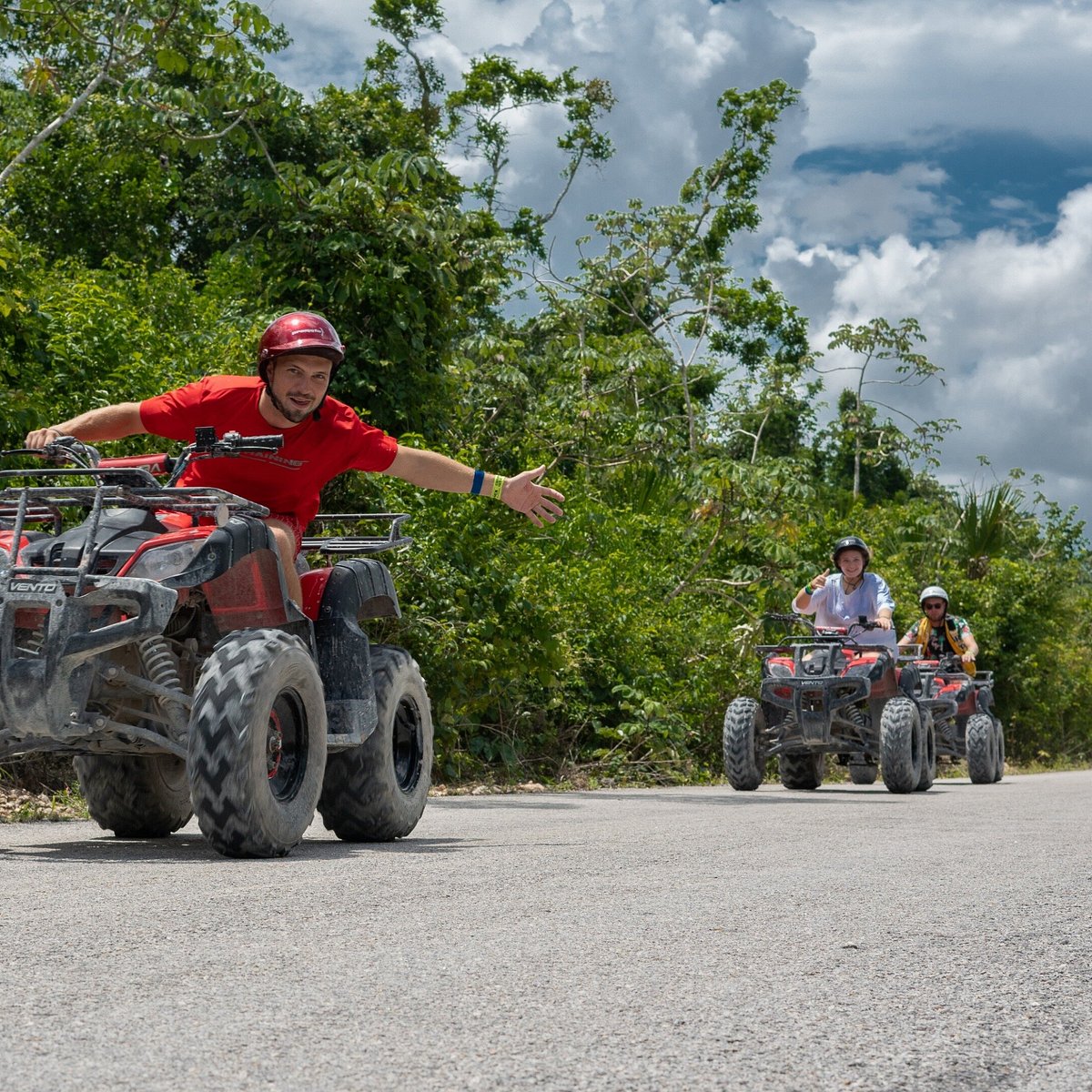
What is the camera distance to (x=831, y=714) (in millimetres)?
14094

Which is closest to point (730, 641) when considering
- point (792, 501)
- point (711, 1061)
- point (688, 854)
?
point (792, 501)

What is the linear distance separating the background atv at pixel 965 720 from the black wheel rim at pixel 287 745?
12.8 meters

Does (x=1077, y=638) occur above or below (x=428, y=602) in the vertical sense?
above

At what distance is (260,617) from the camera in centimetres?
615

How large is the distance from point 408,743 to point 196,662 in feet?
4.04

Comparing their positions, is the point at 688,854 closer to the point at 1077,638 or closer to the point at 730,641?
the point at 730,641

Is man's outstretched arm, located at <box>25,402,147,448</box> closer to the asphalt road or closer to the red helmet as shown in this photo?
the red helmet

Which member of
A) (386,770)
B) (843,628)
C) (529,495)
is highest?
(843,628)

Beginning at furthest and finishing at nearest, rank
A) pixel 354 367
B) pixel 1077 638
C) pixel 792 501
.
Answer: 1. pixel 1077 638
2. pixel 792 501
3. pixel 354 367

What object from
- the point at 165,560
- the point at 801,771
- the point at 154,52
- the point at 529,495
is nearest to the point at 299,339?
the point at 165,560

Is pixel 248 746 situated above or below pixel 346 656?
below

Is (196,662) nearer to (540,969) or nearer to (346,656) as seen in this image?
(346,656)

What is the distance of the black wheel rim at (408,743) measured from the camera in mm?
7180

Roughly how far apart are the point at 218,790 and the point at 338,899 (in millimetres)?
1128
